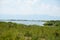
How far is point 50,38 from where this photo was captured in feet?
53.6

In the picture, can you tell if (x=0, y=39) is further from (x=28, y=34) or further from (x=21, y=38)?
(x=28, y=34)

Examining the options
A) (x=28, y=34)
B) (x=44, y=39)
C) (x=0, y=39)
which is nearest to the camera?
(x=0, y=39)

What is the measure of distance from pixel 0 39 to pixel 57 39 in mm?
4995

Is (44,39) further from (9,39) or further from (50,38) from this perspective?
(9,39)

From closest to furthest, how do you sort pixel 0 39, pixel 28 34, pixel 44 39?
1. pixel 0 39
2. pixel 44 39
3. pixel 28 34

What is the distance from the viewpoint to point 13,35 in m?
14.9

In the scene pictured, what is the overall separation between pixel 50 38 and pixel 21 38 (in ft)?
9.18

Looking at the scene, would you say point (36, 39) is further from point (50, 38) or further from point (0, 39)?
point (0, 39)

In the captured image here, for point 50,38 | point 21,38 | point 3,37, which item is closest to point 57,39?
point 50,38

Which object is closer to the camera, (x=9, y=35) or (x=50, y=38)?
(x=9, y=35)

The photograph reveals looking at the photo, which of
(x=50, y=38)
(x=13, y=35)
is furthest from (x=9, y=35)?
(x=50, y=38)

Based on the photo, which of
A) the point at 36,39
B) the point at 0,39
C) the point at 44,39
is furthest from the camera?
the point at 44,39

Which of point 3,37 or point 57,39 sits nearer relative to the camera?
point 3,37

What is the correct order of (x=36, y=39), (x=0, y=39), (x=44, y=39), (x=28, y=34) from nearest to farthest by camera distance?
(x=0, y=39) < (x=36, y=39) < (x=44, y=39) < (x=28, y=34)
